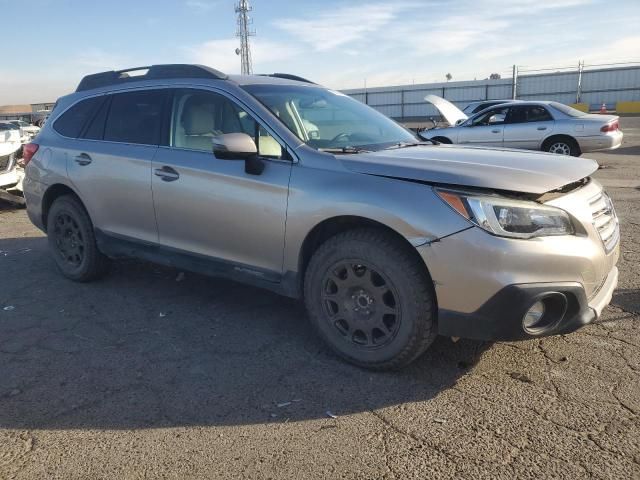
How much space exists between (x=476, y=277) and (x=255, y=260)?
1510 millimetres

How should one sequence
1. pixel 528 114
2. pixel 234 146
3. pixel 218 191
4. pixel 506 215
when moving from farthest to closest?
1. pixel 528 114
2. pixel 218 191
3. pixel 234 146
4. pixel 506 215

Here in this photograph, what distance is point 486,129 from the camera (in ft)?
44.0

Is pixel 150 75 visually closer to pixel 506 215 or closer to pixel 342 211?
pixel 342 211

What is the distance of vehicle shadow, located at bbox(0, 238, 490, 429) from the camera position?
2980mm

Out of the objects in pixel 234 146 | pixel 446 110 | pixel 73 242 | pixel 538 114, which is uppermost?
pixel 446 110

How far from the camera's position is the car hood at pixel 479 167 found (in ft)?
9.47

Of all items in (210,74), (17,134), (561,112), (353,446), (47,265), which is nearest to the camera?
(353,446)

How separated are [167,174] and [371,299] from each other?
1847mm

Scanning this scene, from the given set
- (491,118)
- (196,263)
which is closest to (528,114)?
(491,118)

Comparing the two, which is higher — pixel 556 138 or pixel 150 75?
pixel 150 75

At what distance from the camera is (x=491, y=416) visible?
2.83 meters

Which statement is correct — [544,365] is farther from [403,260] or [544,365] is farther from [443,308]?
[403,260]

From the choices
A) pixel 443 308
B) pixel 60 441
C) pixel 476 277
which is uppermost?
pixel 476 277

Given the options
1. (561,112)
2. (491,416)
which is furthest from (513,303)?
(561,112)
